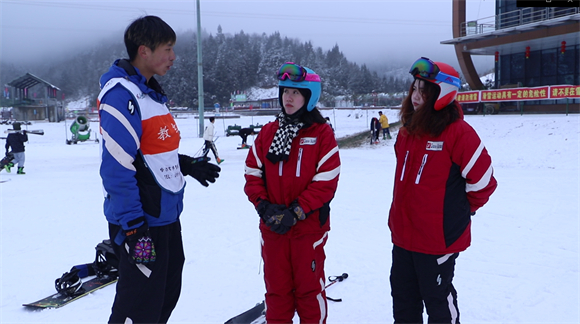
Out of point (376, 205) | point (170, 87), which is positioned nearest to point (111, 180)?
point (376, 205)

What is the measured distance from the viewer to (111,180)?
208cm

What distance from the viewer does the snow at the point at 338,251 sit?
3.41 meters

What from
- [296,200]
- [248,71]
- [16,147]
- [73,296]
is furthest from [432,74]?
[248,71]

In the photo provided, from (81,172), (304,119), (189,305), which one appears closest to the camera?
(304,119)

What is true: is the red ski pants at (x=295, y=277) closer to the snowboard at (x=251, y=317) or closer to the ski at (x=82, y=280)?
the snowboard at (x=251, y=317)

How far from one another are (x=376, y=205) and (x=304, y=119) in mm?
4801

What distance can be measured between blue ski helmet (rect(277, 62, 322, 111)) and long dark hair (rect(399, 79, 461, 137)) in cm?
68

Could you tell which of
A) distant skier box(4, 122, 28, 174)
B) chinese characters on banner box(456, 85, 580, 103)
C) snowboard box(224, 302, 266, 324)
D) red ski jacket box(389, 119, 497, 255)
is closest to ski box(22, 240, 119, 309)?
snowboard box(224, 302, 266, 324)

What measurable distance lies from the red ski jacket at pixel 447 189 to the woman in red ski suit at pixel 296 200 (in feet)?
1.85

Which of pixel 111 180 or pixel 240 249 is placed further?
pixel 240 249

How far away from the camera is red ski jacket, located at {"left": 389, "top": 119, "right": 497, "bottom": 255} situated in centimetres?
248

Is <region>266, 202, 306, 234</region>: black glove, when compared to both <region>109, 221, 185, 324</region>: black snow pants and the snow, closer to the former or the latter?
<region>109, 221, 185, 324</region>: black snow pants

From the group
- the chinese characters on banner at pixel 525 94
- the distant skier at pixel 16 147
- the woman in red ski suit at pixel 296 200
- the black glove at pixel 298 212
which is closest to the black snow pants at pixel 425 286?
the woman in red ski suit at pixel 296 200

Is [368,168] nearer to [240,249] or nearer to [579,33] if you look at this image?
[240,249]
